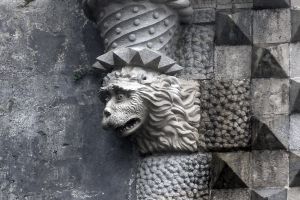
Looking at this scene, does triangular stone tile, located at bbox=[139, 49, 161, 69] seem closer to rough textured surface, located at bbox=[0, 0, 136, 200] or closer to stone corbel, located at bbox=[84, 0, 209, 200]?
stone corbel, located at bbox=[84, 0, 209, 200]

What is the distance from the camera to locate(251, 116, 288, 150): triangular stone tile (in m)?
7.29

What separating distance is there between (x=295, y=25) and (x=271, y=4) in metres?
0.19

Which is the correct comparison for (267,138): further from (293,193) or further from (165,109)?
(165,109)

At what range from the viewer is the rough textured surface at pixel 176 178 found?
24.3ft

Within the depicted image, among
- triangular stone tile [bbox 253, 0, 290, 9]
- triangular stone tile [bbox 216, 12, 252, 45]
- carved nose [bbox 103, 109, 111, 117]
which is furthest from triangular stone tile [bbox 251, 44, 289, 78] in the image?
carved nose [bbox 103, 109, 111, 117]

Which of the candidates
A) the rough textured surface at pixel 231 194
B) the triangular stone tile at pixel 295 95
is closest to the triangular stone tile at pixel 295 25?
the triangular stone tile at pixel 295 95

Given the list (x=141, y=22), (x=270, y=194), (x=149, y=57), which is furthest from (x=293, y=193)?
(x=141, y=22)

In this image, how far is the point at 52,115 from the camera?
7.86 m

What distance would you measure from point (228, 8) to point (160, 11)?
41 cm

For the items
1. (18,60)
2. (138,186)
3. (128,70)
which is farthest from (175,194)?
(18,60)

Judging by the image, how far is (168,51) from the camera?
7566 mm

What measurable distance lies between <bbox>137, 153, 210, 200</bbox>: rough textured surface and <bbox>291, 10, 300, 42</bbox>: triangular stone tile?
82 cm

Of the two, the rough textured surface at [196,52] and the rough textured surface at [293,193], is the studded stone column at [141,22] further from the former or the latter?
the rough textured surface at [293,193]

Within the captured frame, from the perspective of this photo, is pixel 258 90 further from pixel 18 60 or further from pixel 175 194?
pixel 18 60
